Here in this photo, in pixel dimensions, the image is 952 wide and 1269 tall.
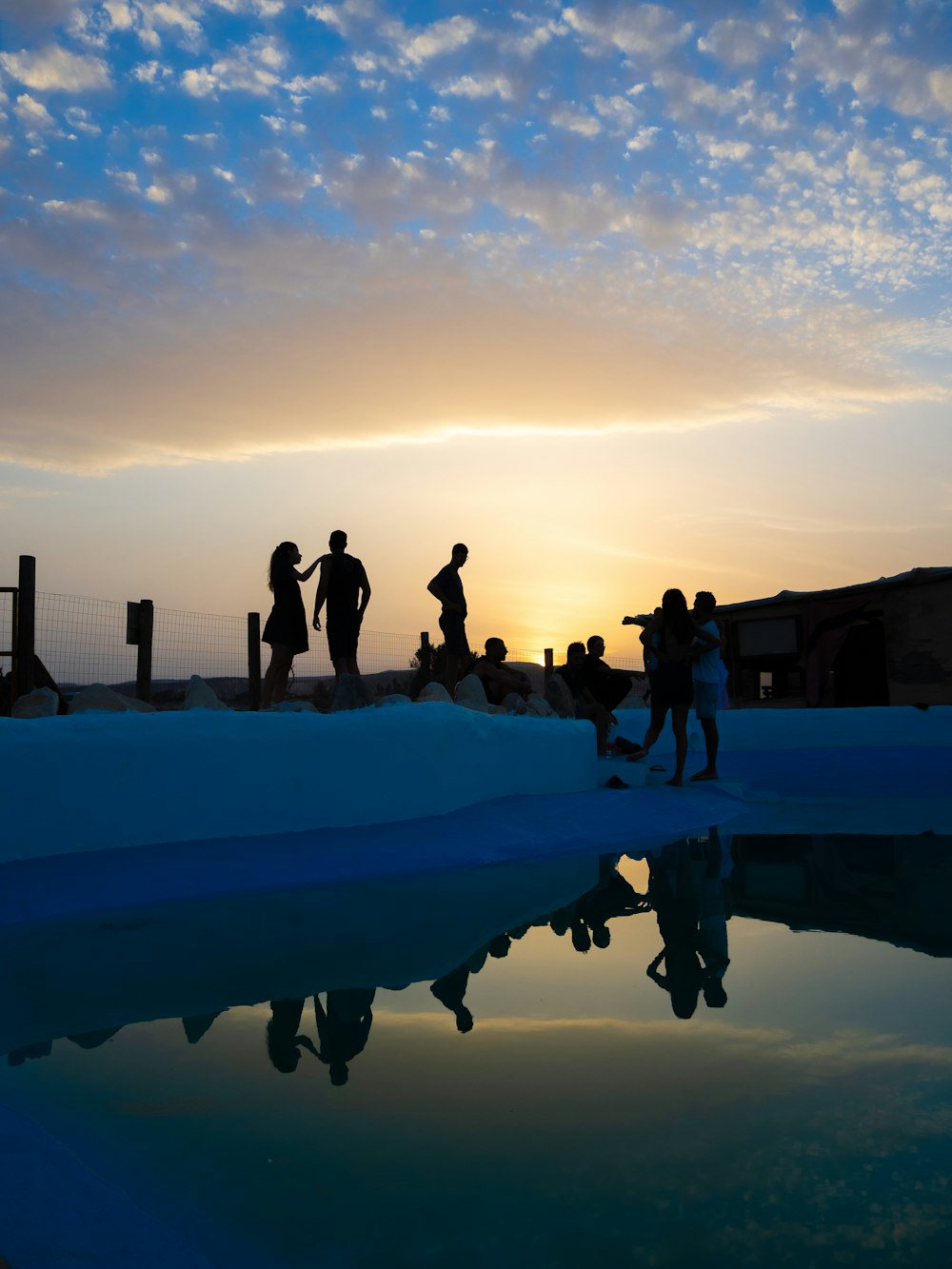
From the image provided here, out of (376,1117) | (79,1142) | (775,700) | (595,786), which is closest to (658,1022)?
(376,1117)

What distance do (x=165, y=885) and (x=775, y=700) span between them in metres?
18.8

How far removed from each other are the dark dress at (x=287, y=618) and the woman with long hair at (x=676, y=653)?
2955mm

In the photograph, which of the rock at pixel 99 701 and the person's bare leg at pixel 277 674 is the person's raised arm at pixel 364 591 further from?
the rock at pixel 99 701

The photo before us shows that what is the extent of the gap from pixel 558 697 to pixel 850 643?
7391 mm

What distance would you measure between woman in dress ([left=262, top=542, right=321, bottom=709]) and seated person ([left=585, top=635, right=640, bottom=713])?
331 cm

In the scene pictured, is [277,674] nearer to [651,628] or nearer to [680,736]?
[651,628]

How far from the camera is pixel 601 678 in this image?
10750mm

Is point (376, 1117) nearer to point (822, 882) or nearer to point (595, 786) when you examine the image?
point (822, 882)

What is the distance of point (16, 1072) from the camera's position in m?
2.57

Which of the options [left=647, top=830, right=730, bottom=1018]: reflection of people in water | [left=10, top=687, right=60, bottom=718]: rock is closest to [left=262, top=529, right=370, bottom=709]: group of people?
[left=10, top=687, right=60, bottom=718]: rock

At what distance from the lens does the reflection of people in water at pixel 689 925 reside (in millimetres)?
3297

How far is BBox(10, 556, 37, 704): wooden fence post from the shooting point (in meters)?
9.72

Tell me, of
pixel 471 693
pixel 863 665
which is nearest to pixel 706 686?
pixel 471 693

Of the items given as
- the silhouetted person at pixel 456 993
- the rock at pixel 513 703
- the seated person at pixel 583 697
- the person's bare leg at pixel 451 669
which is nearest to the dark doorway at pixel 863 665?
the rock at pixel 513 703
